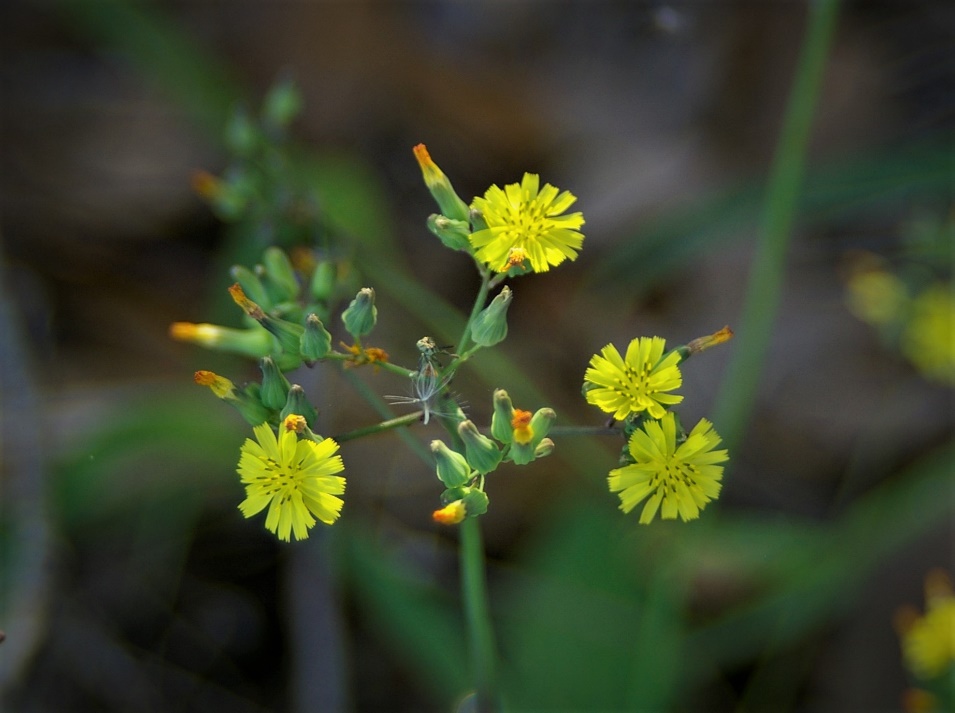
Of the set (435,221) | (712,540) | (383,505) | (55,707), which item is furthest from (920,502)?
(55,707)

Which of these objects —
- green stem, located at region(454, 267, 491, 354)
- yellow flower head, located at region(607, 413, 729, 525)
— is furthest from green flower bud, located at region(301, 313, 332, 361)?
yellow flower head, located at region(607, 413, 729, 525)

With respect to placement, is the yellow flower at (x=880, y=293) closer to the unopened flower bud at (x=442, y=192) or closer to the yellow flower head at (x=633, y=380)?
the yellow flower head at (x=633, y=380)

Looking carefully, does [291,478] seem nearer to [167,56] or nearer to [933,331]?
[167,56]

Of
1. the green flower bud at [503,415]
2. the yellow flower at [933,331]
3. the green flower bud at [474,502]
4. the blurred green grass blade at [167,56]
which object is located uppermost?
the blurred green grass blade at [167,56]

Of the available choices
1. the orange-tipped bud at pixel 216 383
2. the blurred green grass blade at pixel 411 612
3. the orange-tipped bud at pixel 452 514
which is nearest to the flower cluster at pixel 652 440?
the orange-tipped bud at pixel 452 514

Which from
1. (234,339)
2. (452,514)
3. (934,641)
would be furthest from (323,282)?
(934,641)
